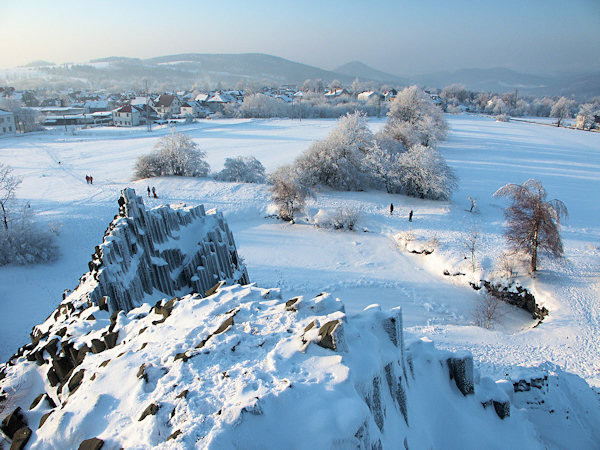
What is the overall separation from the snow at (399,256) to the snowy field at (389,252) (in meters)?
0.08

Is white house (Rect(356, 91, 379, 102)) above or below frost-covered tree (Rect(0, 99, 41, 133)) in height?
above

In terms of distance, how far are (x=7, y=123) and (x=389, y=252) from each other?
245 feet

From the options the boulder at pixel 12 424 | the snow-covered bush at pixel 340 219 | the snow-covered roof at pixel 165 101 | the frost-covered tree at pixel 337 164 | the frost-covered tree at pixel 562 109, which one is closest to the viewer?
the boulder at pixel 12 424

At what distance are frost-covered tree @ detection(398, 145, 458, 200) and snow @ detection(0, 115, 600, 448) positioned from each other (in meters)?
1.26

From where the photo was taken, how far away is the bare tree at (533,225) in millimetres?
19344

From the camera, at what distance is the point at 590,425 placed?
10.2 metres

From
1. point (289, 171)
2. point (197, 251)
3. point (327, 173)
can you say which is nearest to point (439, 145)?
point (327, 173)

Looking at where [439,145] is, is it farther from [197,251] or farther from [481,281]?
[197,251]

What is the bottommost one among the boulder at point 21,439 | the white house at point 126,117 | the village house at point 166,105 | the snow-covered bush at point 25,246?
the snow-covered bush at point 25,246

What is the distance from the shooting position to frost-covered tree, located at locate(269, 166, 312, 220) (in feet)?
95.5

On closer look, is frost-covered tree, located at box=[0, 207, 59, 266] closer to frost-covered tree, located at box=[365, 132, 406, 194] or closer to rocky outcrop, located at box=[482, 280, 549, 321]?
rocky outcrop, located at box=[482, 280, 549, 321]

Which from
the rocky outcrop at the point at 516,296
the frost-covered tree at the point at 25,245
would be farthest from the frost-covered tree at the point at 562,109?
the frost-covered tree at the point at 25,245

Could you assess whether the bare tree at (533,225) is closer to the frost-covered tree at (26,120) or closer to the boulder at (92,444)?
the boulder at (92,444)

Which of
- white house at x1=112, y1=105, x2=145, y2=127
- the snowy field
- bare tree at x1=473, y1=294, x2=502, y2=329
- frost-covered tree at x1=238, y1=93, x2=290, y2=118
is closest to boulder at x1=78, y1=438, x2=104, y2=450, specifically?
the snowy field
